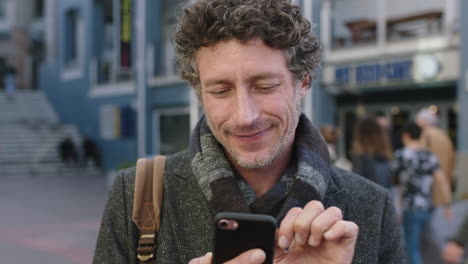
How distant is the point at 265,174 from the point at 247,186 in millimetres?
105

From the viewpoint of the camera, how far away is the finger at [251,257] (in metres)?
1.12

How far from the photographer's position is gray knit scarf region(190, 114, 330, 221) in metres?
1.50

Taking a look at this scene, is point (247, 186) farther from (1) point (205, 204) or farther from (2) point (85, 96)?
(2) point (85, 96)

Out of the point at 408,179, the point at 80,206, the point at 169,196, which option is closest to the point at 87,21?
the point at 80,206

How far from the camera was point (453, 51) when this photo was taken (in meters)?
10.8

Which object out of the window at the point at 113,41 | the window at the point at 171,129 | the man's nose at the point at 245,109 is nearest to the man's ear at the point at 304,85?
the man's nose at the point at 245,109

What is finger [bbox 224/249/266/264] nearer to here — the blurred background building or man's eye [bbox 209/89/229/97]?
man's eye [bbox 209/89/229/97]

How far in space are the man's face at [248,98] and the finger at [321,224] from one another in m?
0.39

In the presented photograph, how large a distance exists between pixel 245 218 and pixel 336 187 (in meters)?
0.71

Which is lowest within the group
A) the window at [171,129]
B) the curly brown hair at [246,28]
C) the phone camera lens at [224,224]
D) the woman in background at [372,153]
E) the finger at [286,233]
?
the window at [171,129]

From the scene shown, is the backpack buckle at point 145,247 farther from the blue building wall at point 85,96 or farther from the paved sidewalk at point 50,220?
the blue building wall at point 85,96

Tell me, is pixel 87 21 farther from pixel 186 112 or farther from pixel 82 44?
pixel 186 112

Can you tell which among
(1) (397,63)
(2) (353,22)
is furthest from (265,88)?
(2) (353,22)

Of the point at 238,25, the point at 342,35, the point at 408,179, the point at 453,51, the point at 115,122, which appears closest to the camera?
the point at 238,25
